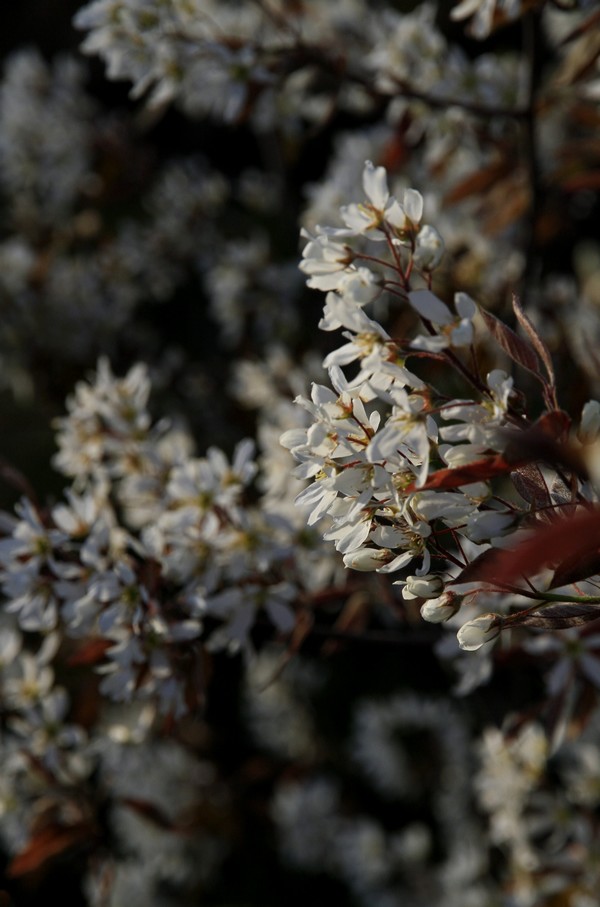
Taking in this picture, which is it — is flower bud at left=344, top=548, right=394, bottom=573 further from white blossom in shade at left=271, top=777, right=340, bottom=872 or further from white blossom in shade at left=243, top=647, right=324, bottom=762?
white blossom in shade at left=243, top=647, right=324, bottom=762

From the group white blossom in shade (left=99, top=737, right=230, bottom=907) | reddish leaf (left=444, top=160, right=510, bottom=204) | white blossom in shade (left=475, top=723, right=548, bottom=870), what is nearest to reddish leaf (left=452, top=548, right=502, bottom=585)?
white blossom in shade (left=475, top=723, right=548, bottom=870)

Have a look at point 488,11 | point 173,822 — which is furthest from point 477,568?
point 173,822

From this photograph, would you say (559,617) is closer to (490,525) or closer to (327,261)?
(490,525)

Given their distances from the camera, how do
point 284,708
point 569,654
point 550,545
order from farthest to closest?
1. point 284,708
2. point 569,654
3. point 550,545

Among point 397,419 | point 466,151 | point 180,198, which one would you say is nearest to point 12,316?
point 180,198

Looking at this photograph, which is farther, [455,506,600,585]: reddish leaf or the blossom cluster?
the blossom cluster

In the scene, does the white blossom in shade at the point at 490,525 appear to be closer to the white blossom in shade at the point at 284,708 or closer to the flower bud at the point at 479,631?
the flower bud at the point at 479,631

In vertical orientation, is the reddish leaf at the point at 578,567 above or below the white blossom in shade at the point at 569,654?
above

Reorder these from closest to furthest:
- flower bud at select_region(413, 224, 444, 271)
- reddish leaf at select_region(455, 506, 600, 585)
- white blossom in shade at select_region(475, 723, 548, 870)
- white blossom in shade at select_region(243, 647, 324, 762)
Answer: reddish leaf at select_region(455, 506, 600, 585)
flower bud at select_region(413, 224, 444, 271)
white blossom in shade at select_region(475, 723, 548, 870)
white blossom in shade at select_region(243, 647, 324, 762)

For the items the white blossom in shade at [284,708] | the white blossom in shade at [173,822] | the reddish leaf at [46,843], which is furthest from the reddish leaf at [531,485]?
the white blossom in shade at [284,708]
